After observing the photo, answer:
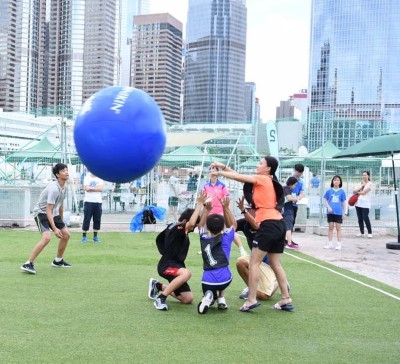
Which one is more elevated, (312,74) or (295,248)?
(312,74)

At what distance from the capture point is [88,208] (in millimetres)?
10406

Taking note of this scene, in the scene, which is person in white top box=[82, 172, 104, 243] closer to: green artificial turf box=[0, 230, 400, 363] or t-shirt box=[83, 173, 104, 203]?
t-shirt box=[83, 173, 104, 203]

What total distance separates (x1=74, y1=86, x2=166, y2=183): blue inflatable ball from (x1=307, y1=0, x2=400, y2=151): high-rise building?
434 ft

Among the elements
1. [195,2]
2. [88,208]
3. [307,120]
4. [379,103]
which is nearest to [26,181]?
[88,208]

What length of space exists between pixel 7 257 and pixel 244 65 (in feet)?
487

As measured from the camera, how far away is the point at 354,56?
136250 millimetres

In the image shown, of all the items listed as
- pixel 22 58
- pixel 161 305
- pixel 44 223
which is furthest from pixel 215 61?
pixel 161 305

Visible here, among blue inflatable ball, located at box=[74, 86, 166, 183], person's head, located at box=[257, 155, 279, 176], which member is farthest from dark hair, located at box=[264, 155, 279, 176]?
blue inflatable ball, located at box=[74, 86, 166, 183]

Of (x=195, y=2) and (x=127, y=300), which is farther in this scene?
(x=195, y=2)

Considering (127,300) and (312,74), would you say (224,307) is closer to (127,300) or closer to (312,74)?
(127,300)

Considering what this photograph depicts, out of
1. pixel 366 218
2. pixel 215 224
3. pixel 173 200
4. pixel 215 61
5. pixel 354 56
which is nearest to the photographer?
pixel 215 224

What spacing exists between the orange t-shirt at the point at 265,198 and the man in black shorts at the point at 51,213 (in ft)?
9.74

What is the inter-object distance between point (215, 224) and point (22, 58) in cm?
8685

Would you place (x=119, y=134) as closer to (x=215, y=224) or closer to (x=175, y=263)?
(x=215, y=224)
